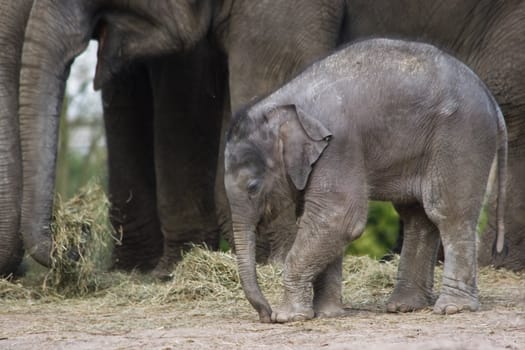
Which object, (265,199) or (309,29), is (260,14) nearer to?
(309,29)

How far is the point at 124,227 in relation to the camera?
10.9 m

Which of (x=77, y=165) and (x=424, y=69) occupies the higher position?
(x=77, y=165)

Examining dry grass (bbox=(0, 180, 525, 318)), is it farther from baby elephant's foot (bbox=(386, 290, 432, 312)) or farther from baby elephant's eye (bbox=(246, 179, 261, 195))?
baby elephant's eye (bbox=(246, 179, 261, 195))

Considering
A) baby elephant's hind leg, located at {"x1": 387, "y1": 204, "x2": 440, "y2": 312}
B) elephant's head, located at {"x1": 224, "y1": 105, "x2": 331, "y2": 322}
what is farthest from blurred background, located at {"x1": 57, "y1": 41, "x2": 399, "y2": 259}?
elephant's head, located at {"x1": 224, "y1": 105, "x2": 331, "y2": 322}

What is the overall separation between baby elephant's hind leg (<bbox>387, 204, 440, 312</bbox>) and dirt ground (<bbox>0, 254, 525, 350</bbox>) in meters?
0.19

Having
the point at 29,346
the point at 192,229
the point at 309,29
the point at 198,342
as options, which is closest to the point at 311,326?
the point at 198,342

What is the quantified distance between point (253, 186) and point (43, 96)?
1.71 m

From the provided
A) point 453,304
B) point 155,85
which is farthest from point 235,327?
point 155,85

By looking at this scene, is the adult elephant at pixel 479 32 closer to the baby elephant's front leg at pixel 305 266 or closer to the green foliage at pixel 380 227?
the baby elephant's front leg at pixel 305 266

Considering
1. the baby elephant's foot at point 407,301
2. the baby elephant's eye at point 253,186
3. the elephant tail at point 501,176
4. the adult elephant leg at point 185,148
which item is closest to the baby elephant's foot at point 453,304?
the baby elephant's foot at point 407,301

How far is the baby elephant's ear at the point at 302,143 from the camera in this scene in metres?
7.04

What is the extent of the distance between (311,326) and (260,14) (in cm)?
248

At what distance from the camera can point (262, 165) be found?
281 inches

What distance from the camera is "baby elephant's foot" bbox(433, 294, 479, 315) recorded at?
716cm
